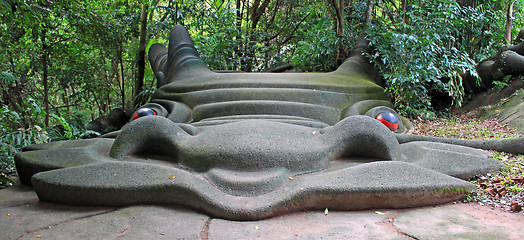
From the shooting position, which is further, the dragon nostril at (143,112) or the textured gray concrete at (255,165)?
the dragon nostril at (143,112)

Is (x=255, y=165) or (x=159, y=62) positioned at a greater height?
(x=159, y=62)

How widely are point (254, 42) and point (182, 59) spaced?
300cm

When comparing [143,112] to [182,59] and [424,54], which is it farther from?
[424,54]

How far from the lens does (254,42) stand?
7.87 meters

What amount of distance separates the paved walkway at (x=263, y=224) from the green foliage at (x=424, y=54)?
2.81m

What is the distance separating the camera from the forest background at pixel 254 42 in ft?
15.7

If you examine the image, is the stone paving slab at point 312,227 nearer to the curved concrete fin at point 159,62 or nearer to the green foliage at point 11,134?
the green foliage at point 11,134

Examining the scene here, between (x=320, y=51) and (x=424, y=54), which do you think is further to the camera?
(x=320, y=51)

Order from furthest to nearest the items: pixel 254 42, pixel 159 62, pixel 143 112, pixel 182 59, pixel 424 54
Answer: pixel 254 42
pixel 159 62
pixel 182 59
pixel 424 54
pixel 143 112

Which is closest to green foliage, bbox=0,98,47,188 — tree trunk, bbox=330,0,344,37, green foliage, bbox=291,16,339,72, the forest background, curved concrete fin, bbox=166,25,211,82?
the forest background

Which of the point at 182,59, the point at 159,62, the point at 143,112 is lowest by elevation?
the point at 143,112

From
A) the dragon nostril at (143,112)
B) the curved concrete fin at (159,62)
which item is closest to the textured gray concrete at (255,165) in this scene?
the dragon nostril at (143,112)

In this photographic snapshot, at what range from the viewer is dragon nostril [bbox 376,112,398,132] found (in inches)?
137

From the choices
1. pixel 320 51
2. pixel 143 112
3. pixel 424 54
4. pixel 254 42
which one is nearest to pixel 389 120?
pixel 424 54
